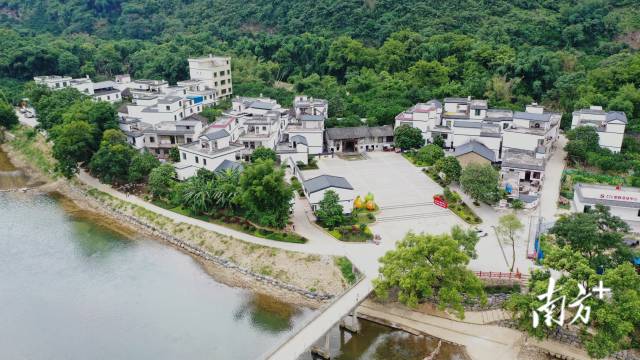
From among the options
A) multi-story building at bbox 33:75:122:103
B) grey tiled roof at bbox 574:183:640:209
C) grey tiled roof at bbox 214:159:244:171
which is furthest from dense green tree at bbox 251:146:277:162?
multi-story building at bbox 33:75:122:103

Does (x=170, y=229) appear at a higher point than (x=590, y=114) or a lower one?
lower

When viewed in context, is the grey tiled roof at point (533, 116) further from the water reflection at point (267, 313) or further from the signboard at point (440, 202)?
the water reflection at point (267, 313)

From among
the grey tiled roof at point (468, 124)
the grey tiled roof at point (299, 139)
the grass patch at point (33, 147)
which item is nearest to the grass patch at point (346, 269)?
the grey tiled roof at point (299, 139)

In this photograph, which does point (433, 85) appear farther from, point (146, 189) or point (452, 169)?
point (146, 189)

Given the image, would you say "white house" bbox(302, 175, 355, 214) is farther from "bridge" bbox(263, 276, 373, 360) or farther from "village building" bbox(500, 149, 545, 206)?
"village building" bbox(500, 149, 545, 206)

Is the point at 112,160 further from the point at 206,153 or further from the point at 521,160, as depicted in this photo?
the point at 521,160

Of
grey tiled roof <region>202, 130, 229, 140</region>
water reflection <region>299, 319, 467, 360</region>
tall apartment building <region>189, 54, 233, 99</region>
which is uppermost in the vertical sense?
tall apartment building <region>189, 54, 233, 99</region>

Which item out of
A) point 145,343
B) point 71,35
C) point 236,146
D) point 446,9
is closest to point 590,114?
point 236,146
